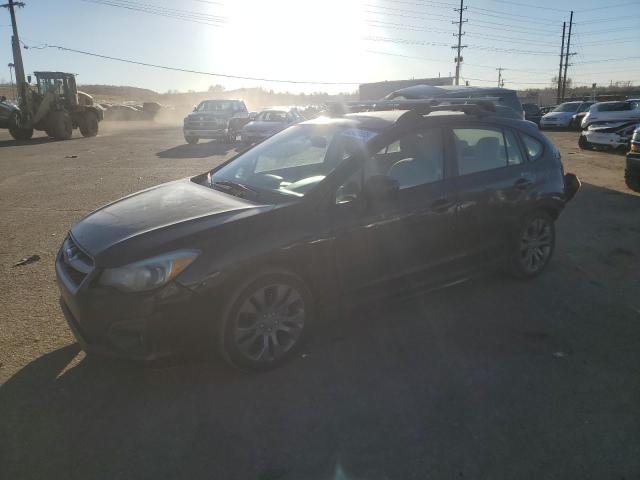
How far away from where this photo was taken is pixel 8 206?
8.36 meters

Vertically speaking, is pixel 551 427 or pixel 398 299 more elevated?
pixel 398 299

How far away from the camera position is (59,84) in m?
24.2

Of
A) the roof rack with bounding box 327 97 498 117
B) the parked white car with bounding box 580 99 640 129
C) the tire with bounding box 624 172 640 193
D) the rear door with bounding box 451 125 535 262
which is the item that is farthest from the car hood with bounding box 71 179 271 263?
the parked white car with bounding box 580 99 640 129

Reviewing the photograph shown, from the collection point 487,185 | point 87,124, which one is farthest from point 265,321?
point 87,124

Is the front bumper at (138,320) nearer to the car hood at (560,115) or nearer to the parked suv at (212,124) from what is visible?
the parked suv at (212,124)

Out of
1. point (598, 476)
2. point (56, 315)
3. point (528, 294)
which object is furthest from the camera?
point (528, 294)

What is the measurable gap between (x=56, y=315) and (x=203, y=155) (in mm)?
13712

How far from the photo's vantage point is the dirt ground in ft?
8.11

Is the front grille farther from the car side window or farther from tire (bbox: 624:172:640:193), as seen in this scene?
tire (bbox: 624:172:640:193)

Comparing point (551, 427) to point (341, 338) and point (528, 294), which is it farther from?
point (528, 294)

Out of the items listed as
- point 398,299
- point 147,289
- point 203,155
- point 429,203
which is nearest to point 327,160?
point 429,203

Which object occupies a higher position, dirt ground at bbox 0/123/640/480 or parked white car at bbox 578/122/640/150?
parked white car at bbox 578/122/640/150

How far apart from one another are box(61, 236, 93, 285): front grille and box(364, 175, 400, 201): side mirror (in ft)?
6.13

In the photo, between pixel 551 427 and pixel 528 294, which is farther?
pixel 528 294
